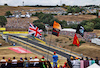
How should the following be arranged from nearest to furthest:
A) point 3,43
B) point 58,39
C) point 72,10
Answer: point 3,43, point 58,39, point 72,10

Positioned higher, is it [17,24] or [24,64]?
[24,64]

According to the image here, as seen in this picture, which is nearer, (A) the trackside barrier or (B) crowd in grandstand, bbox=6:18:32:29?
(A) the trackside barrier

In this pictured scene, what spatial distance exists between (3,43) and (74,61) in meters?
29.2

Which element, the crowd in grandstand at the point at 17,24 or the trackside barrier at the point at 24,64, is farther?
the crowd in grandstand at the point at 17,24

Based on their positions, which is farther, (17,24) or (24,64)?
(17,24)

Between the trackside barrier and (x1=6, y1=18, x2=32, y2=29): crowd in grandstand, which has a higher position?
the trackside barrier

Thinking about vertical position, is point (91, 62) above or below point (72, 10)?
above

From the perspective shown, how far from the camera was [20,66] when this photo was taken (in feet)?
39.2

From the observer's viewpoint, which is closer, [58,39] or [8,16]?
[58,39]

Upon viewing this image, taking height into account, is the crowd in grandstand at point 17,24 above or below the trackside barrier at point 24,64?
below

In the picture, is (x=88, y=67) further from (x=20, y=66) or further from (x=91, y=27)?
(x=91, y=27)

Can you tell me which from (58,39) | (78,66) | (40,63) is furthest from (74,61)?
(58,39)

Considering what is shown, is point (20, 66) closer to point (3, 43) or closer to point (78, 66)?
point (78, 66)

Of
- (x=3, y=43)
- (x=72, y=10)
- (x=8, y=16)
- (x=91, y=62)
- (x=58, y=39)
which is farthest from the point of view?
(x=72, y=10)
